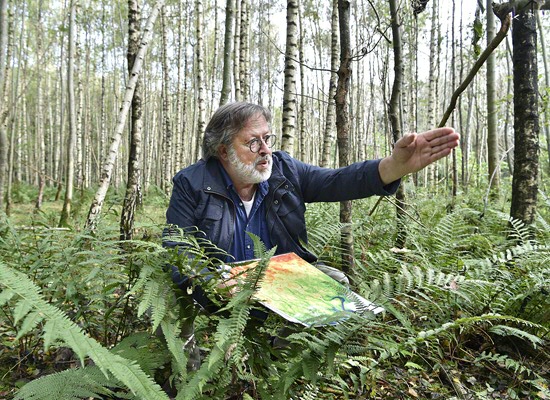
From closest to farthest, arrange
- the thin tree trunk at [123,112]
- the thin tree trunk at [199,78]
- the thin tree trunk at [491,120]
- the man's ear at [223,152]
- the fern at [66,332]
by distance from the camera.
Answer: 1. the fern at [66,332]
2. the man's ear at [223,152]
3. the thin tree trunk at [123,112]
4. the thin tree trunk at [491,120]
5. the thin tree trunk at [199,78]

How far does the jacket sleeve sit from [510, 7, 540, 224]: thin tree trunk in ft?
6.33

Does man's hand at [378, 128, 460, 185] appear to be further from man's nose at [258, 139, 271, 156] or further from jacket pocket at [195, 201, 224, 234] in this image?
jacket pocket at [195, 201, 224, 234]

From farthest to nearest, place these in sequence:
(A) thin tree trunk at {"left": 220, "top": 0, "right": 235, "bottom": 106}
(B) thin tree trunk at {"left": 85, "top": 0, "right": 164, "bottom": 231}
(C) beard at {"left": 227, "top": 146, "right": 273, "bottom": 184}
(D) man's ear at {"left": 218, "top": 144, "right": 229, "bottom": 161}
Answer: (A) thin tree trunk at {"left": 220, "top": 0, "right": 235, "bottom": 106} < (B) thin tree trunk at {"left": 85, "top": 0, "right": 164, "bottom": 231} < (D) man's ear at {"left": 218, "top": 144, "right": 229, "bottom": 161} < (C) beard at {"left": 227, "top": 146, "right": 273, "bottom": 184}

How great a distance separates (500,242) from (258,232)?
2408 millimetres

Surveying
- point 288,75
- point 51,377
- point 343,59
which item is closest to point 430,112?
point 288,75

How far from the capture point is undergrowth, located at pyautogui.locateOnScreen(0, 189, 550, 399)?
4.53ft

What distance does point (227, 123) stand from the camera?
2.36 metres

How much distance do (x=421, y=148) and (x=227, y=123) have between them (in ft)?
3.67

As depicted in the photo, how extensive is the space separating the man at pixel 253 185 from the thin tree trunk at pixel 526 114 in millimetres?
1941

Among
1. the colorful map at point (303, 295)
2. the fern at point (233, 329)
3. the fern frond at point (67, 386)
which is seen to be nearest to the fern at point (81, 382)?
the fern frond at point (67, 386)

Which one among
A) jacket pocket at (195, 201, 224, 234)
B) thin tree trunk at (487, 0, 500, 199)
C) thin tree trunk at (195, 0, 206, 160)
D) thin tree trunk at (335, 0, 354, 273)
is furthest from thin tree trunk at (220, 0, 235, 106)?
jacket pocket at (195, 201, 224, 234)

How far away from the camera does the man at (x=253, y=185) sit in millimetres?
2148

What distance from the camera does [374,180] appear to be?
2158 mm

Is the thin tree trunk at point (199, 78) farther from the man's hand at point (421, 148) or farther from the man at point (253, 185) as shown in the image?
the man's hand at point (421, 148)
